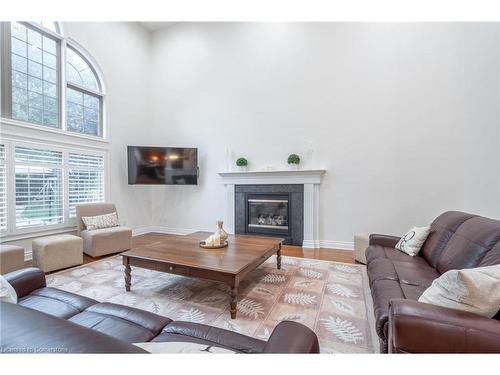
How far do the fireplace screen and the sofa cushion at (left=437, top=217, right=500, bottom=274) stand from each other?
9.29 ft

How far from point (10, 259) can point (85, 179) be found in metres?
2.13

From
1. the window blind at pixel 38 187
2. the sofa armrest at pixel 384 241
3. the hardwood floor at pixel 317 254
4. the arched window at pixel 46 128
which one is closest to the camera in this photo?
the sofa armrest at pixel 384 241

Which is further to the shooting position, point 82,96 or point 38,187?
point 82,96

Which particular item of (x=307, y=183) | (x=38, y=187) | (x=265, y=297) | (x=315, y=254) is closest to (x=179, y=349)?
(x=265, y=297)

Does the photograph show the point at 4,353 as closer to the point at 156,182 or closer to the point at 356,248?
the point at 356,248

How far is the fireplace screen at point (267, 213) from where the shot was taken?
483 centimetres

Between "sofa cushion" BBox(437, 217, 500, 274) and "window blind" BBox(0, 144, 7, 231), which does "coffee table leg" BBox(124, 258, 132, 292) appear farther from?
"sofa cushion" BBox(437, 217, 500, 274)

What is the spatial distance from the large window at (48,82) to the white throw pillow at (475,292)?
17.6ft

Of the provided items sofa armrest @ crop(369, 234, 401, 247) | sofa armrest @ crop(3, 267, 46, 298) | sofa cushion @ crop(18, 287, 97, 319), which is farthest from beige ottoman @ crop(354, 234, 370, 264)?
sofa armrest @ crop(3, 267, 46, 298)

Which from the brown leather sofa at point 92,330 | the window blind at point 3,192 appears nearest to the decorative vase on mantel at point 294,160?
the brown leather sofa at point 92,330

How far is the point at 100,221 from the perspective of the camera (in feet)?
13.7

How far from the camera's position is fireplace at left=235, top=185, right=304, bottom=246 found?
15.2 feet

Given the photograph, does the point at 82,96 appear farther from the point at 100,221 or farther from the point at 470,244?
the point at 470,244

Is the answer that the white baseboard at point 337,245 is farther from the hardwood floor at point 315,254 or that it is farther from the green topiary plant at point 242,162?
the green topiary plant at point 242,162
